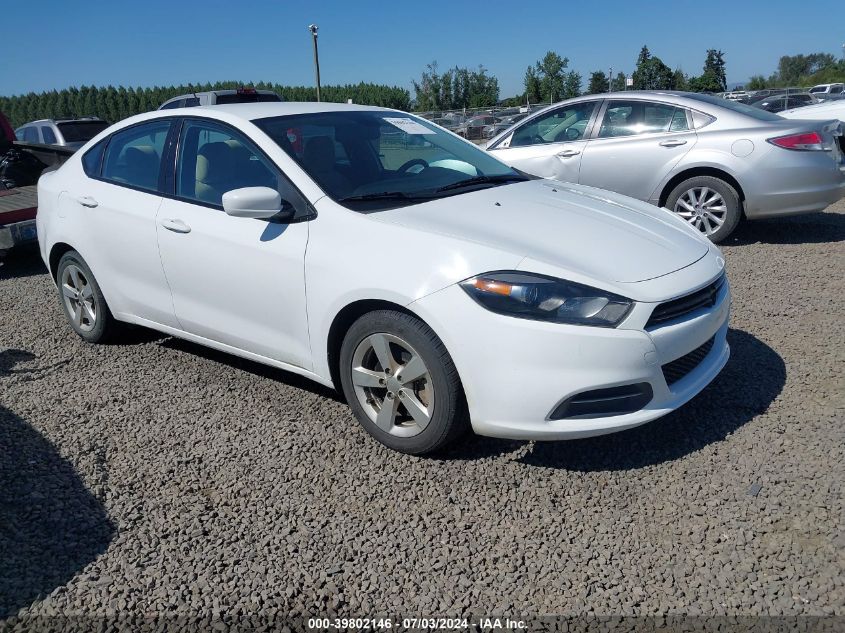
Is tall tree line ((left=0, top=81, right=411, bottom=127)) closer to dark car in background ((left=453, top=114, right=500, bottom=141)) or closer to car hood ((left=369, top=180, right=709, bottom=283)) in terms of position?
dark car in background ((left=453, top=114, right=500, bottom=141))

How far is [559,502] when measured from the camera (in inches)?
116

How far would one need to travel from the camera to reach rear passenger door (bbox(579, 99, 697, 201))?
23.4 feet

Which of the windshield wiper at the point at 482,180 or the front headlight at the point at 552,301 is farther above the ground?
the windshield wiper at the point at 482,180

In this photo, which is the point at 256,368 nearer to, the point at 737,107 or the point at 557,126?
the point at 557,126

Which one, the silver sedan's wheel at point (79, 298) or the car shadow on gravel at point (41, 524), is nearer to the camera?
the car shadow on gravel at point (41, 524)

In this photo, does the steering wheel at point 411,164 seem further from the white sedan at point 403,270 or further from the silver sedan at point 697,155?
the silver sedan at point 697,155

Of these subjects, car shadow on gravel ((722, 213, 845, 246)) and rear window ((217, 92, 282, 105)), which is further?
rear window ((217, 92, 282, 105))

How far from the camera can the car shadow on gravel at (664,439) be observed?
3.23 m

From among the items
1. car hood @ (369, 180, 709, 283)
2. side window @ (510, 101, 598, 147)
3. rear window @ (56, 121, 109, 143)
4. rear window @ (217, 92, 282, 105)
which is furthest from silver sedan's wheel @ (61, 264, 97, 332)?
rear window @ (56, 121, 109, 143)

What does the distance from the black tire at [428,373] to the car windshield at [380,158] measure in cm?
61

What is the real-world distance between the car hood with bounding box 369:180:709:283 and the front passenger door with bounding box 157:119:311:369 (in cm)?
55

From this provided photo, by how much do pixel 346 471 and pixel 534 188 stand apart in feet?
6.17

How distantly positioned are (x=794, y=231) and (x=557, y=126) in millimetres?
2814

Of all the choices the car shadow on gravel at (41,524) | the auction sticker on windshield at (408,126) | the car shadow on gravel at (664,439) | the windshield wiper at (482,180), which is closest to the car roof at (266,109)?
the auction sticker on windshield at (408,126)
